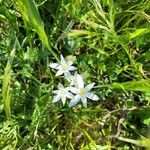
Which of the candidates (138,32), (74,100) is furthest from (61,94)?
(138,32)

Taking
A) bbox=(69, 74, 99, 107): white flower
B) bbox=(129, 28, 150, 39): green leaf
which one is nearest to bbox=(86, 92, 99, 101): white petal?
bbox=(69, 74, 99, 107): white flower

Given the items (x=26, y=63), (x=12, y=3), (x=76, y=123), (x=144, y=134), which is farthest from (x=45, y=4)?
(x=144, y=134)

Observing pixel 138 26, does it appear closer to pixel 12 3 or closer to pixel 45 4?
pixel 45 4

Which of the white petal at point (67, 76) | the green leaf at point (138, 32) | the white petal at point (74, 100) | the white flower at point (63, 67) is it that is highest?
the green leaf at point (138, 32)

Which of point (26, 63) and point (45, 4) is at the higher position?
point (45, 4)

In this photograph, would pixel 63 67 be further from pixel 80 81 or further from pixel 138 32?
pixel 138 32

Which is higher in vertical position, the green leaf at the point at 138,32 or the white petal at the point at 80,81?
the green leaf at the point at 138,32

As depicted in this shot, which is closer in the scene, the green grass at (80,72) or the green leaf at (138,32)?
the green leaf at (138,32)

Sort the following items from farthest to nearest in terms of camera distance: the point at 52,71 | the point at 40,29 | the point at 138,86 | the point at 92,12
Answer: the point at 52,71 → the point at 92,12 → the point at 138,86 → the point at 40,29

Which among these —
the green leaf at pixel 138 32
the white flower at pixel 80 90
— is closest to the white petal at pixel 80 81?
the white flower at pixel 80 90

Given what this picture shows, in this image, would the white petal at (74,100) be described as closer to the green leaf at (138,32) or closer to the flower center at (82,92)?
the flower center at (82,92)
